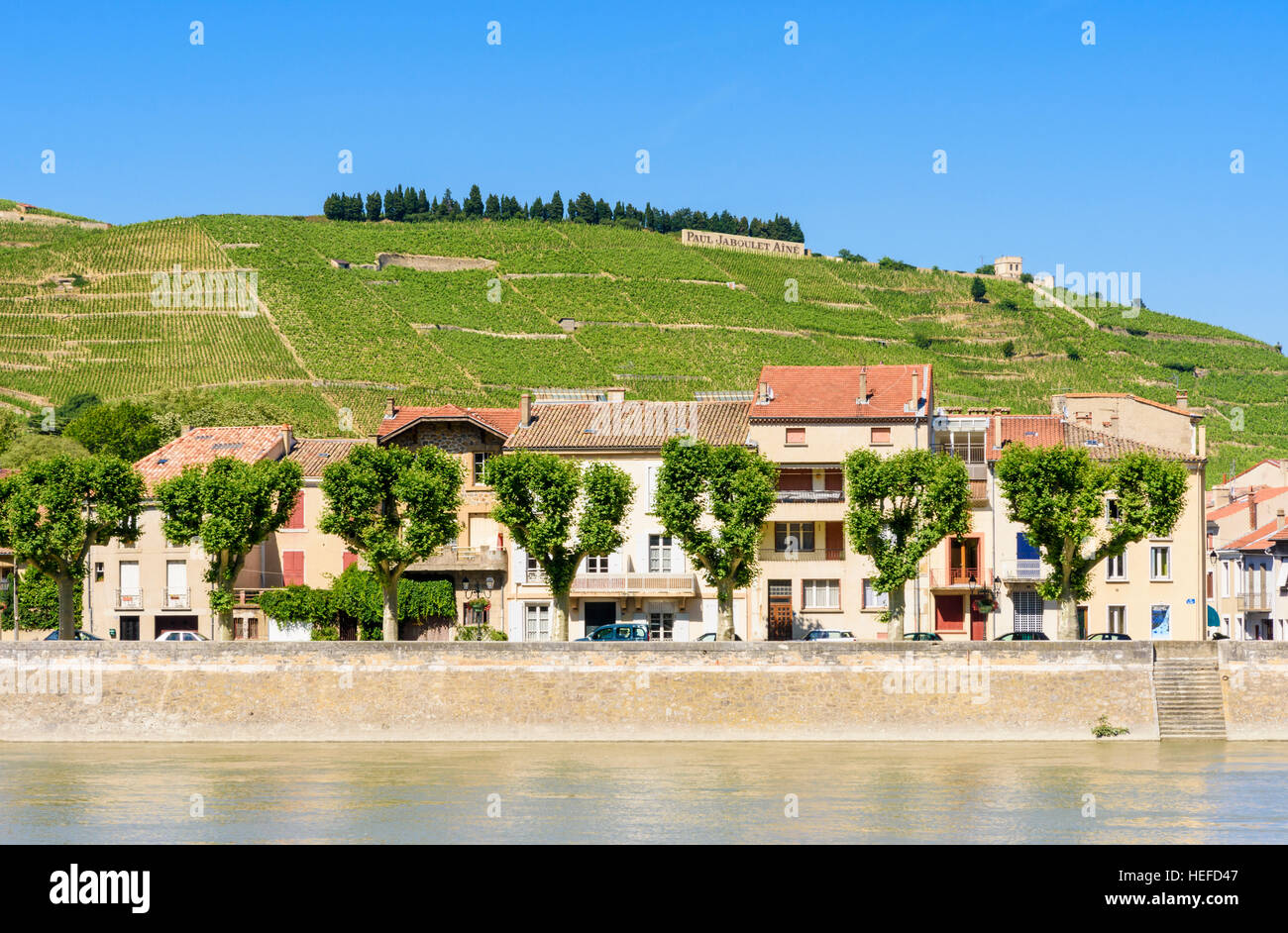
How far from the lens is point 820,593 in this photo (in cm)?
5528

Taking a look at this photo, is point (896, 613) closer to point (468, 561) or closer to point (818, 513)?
point (818, 513)

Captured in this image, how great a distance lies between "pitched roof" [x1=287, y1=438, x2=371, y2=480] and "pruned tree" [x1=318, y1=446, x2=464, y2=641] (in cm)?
989

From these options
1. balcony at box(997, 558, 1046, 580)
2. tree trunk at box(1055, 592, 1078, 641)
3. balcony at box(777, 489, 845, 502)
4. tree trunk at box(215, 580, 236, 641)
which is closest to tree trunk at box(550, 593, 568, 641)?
balcony at box(777, 489, 845, 502)

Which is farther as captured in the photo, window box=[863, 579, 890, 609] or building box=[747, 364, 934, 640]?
building box=[747, 364, 934, 640]

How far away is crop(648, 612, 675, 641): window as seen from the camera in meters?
55.7

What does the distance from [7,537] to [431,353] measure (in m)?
96.4

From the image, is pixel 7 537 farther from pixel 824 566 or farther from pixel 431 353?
pixel 431 353

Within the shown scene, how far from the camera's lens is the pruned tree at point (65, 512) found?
48875 mm

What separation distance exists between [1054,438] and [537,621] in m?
19.0

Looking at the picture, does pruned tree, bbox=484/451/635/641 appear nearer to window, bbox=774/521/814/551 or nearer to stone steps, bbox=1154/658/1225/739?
window, bbox=774/521/814/551

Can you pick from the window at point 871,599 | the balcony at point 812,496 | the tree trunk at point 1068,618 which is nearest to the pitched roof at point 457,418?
the balcony at point 812,496

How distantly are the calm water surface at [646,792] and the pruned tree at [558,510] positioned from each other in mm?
6583

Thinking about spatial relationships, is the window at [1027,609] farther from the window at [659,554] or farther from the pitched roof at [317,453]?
the pitched roof at [317,453]

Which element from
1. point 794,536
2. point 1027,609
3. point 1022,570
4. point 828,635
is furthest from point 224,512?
point 1027,609
